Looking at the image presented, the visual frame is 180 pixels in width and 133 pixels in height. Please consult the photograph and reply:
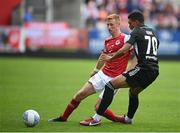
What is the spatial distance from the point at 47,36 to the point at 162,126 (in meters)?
19.9

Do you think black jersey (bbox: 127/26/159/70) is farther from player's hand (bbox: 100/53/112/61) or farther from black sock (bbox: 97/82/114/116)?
black sock (bbox: 97/82/114/116)

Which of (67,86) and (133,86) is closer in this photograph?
(133,86)

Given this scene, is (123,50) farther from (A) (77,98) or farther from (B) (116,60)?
(A) (77,98)

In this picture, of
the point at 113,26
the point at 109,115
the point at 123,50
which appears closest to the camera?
the point at 123,50

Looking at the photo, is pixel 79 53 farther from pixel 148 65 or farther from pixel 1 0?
pixel 148 65

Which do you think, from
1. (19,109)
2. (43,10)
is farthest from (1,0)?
(19,109)

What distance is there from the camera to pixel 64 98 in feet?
52.4

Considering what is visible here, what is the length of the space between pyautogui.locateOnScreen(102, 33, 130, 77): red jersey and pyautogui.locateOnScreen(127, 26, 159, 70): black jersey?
35cm

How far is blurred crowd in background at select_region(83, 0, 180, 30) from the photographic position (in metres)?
32.6

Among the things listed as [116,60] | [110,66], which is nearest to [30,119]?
[110,66]

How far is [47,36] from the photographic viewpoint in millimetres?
30828

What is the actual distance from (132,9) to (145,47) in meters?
22.2

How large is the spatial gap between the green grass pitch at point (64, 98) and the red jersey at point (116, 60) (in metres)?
0.96

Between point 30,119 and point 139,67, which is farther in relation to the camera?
point 139,67
